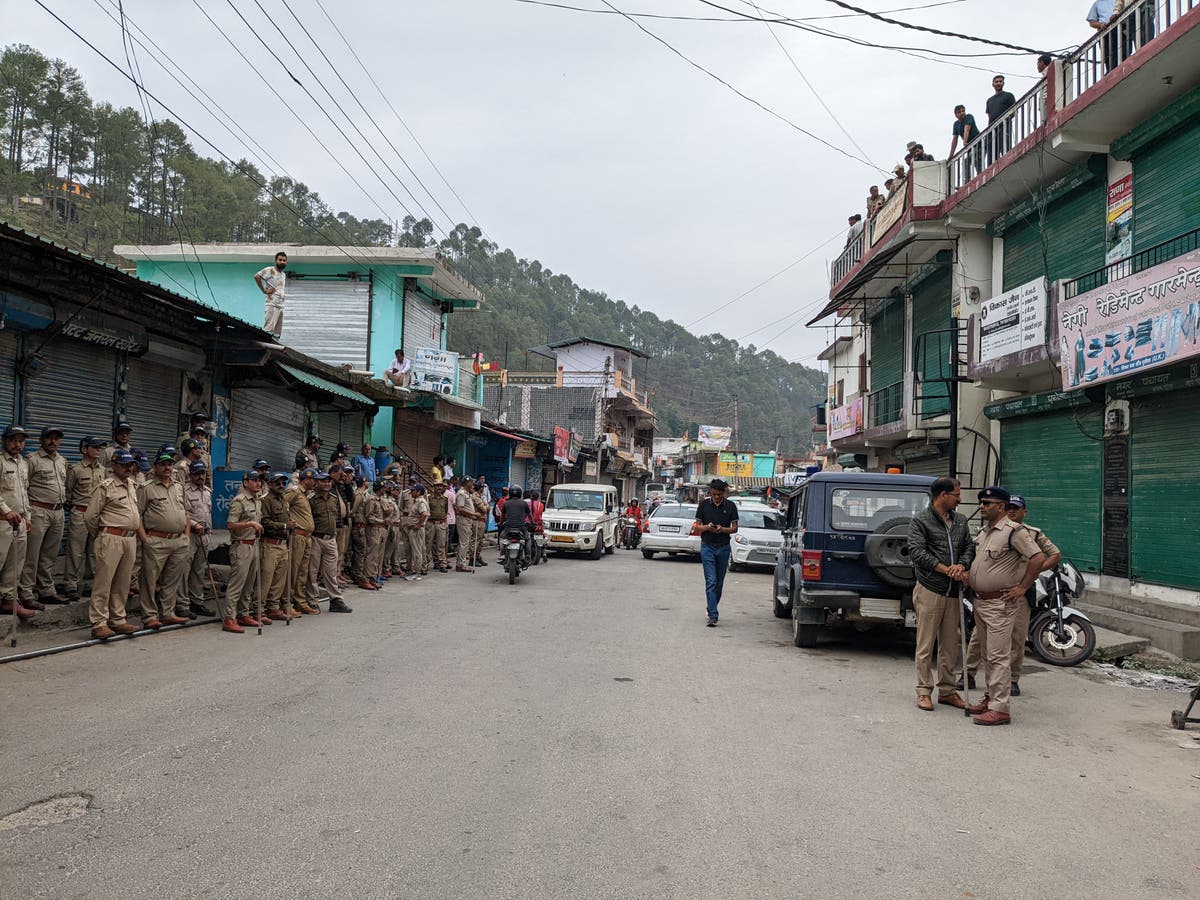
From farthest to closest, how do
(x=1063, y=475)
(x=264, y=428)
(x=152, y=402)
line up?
1. (x=264, y=428)
2. (x=1063, y=475)
3. (x=152, y=402)

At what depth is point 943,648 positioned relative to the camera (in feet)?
22.5

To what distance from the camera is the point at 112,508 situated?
8.45 metres

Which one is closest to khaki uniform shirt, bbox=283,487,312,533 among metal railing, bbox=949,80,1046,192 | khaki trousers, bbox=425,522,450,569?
khaki trousers, bbox=425,522,450,569

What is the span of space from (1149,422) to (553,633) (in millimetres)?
9132

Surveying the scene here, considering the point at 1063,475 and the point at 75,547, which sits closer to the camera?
the point at 75,547

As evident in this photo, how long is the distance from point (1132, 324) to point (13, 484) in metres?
13.5

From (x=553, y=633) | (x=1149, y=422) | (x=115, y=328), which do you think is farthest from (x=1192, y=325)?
(x=115, y=328)

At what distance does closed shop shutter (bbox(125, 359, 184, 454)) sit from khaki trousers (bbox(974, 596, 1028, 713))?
38.8ft

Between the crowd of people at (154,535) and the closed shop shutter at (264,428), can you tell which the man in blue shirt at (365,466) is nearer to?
the closed shop shutter at (264,428)

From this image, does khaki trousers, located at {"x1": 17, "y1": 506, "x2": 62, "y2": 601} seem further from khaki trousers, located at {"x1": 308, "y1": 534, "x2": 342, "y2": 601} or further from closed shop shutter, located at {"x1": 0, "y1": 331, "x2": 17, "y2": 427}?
khaki trousers, located at {"x1": 308, "y1": 534, "x2": 342, "y2": 601}

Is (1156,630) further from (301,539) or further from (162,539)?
(162,539)

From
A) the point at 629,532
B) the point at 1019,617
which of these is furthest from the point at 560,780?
the point at 629,532

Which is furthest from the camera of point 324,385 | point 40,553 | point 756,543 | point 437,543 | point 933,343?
point 933,343

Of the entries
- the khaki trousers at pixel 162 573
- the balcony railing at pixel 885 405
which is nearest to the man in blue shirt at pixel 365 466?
the khaki trousers at pixel 162 573
